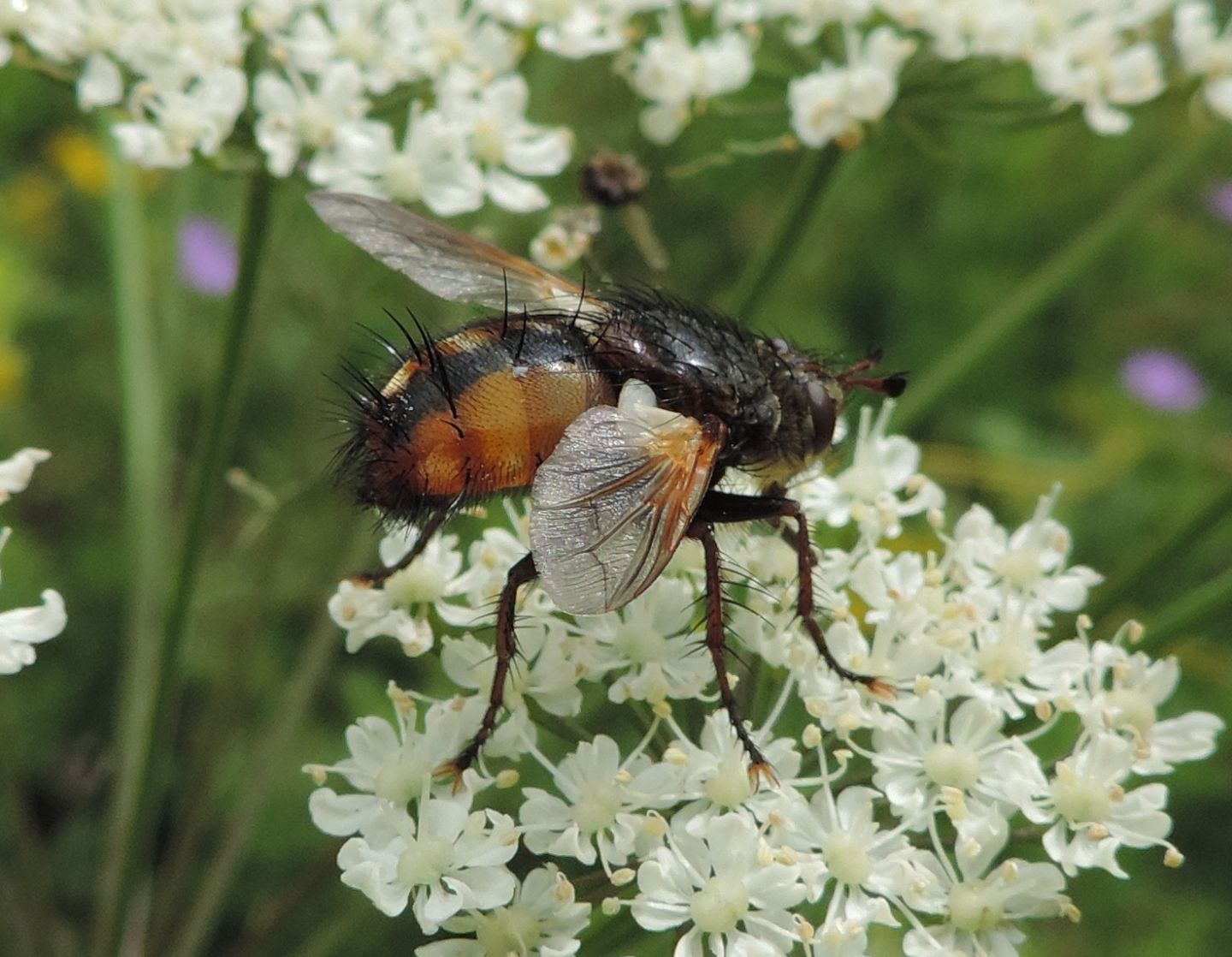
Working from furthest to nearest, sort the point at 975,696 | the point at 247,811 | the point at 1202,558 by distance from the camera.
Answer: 1. the point at 1202,558
2. the point at 247,811
3. the point at 975,696

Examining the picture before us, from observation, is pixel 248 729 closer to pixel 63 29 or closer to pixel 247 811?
pixel 247 811

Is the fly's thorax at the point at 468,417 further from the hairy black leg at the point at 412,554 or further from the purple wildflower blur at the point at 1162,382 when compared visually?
the purple wildflower blur at the point at 1162,382

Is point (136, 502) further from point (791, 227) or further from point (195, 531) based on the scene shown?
point (791, 227)

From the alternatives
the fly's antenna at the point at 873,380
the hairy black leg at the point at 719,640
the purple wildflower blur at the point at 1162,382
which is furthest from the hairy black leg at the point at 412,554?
the purple wildflower blur at the point at 1162,382

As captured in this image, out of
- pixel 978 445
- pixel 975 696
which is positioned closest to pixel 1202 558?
pixel 978 445

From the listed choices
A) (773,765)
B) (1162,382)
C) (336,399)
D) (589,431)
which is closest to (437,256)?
(589,431)

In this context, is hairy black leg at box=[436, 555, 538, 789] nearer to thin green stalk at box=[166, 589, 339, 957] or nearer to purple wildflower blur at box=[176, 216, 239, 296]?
thin green stalk at box=[166, 589, 339, 957]
